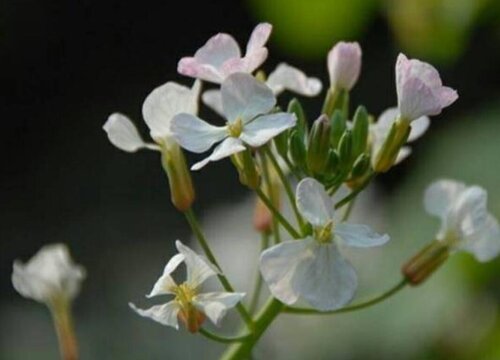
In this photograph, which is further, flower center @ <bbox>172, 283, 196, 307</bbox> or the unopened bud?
the unopened bud

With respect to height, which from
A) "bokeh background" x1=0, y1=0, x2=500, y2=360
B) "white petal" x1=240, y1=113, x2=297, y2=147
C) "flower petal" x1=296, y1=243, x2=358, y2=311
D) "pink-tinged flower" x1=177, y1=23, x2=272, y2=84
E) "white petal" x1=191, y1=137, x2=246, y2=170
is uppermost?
"pink-tinged flower" x1=177, y1=23, x2=272, y2=84

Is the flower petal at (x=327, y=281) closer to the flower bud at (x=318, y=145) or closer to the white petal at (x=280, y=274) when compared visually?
the white petal at (x=280, y=274)

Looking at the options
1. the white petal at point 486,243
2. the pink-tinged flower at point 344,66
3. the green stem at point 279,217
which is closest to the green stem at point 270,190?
the green stem at point 279,217

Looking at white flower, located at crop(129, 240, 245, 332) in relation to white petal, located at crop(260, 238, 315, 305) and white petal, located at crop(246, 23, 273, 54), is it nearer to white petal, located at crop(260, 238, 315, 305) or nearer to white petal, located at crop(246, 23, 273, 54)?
white petal, located at crop(260, 238, 315, 305)

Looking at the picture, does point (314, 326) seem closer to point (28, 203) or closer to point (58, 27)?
point (28, 203)

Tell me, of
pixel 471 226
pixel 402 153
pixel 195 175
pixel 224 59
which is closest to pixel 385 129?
pixel 402 153

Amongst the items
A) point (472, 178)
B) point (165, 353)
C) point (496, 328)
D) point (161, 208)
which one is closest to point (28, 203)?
point (161, 208)

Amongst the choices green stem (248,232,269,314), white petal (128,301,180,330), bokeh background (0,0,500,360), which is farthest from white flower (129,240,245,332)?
bokeh background (0,0,500,360)
